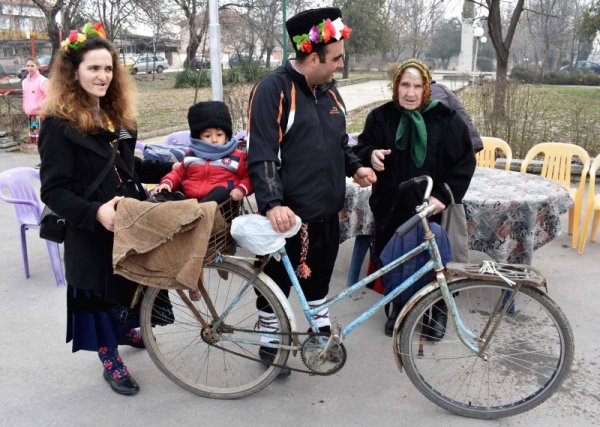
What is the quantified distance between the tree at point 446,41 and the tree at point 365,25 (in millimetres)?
12348

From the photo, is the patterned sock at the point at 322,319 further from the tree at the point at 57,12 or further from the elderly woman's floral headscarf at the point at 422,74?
the tree at the point at 57,12

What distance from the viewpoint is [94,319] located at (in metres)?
2.55

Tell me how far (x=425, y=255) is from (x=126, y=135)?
5.10 feet

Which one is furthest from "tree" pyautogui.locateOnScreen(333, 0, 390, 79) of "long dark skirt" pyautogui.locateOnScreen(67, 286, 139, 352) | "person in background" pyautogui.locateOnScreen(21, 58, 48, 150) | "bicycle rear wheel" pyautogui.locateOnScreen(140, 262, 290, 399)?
"long dark skirt" pyautogui.locateOnScreen(67, 286, 139, 352)

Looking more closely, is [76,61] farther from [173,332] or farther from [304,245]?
[173,332]

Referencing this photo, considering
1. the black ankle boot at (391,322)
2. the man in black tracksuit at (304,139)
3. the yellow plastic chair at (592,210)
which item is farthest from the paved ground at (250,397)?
the yellow plastic chair at (592,210)

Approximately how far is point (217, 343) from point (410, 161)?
1406mm

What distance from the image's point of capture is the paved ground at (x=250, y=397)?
2.50 metres

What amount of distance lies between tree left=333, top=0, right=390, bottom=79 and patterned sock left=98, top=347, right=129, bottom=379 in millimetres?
32749

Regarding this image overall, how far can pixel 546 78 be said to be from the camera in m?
28.7

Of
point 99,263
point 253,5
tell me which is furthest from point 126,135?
point 253,5

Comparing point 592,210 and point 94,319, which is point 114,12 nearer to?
point 592,210

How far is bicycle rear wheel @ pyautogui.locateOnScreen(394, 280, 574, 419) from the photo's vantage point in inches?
91.7

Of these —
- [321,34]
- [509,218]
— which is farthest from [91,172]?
[509,218]
